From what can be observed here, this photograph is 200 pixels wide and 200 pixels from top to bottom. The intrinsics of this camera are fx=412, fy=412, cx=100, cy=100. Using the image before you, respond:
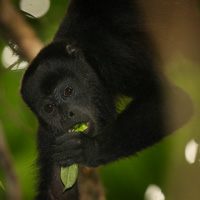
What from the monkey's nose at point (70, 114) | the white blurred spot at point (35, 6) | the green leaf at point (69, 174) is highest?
the white blurred spot at point (35, 6)

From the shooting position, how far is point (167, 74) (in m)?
3.71

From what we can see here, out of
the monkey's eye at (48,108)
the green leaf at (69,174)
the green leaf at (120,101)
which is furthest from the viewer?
the green leaf at (120,101)

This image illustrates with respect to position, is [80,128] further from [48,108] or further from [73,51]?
[73,51]

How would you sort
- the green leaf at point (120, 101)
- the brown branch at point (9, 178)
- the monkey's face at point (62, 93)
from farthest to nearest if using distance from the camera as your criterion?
the green leaf at point (120, 101) → the monkey's face at point (62, 93) → the brown branch at point (9, 178)

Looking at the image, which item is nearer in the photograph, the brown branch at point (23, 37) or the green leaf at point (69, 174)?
the green leaf at point (69, 174)

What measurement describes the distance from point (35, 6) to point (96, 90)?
3.03 feet

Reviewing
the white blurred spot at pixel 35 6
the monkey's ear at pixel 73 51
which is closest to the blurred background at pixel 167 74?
the white blurred spot at pixel 35 6

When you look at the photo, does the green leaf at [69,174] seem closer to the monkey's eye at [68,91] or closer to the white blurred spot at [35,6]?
the monkey's eye at [68,91]

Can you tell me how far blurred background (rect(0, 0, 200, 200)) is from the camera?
3585mm

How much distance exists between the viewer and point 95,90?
3768 millimetres

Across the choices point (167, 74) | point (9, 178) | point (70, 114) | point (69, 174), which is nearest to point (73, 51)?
point (70, 114)

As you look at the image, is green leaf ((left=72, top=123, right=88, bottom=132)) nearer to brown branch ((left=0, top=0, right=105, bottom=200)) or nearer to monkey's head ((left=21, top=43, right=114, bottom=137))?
monkey's head ((left=21, top=43, right=114, bottom=137))

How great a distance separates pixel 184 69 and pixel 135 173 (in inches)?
50.0

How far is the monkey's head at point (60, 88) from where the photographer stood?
11.4ft
